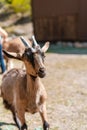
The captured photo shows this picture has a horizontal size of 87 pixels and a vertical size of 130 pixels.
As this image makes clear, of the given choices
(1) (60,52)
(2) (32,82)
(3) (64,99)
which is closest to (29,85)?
(2) (32,82)

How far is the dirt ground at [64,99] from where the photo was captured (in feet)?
24.0

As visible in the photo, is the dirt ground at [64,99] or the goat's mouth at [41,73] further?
the dirt ground at [64,99]

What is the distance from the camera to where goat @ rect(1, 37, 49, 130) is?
5588mm

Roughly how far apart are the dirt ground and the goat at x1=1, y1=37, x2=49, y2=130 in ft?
3.03

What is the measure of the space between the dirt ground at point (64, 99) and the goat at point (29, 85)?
93 cm

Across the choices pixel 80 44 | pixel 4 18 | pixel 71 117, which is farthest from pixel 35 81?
pixel 4 18

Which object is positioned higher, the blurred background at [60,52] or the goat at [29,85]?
the goat at [29,85]

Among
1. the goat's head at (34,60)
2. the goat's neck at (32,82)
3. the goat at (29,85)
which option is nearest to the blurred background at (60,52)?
the goat at (29,85)

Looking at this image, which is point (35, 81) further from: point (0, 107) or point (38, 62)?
point (0, 107)

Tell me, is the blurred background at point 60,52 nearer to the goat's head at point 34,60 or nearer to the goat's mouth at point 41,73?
the goat's head at point 34,60

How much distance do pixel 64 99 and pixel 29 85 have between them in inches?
124

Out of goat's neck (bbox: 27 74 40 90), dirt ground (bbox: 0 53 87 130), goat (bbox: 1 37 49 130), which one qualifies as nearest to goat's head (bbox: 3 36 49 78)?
goat (bbox: 1 37 49 130)

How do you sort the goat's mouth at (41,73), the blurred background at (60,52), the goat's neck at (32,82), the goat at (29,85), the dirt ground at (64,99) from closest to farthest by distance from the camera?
the goat's mouth at (41,73) < the goat at (29,85) < the goat's neck at (32,82) < the dirt ground at (64,99) < the blurred background at (60,52)

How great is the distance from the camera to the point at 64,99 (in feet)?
29.7
